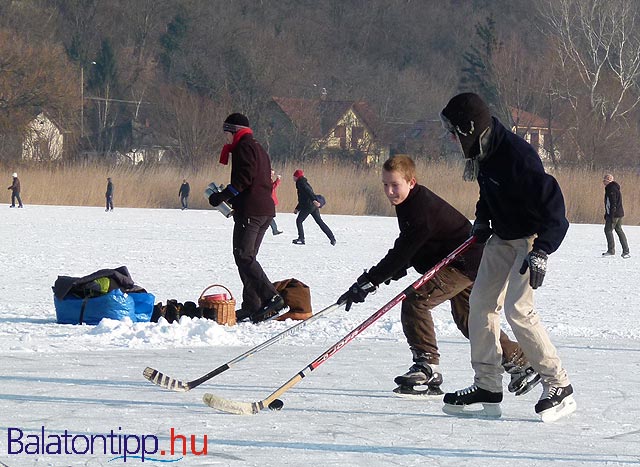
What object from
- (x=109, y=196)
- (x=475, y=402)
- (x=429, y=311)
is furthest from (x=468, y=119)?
(x=109, y=196)

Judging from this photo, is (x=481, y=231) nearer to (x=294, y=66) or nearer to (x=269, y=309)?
(x=269, y=309)

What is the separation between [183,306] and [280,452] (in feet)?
13.5

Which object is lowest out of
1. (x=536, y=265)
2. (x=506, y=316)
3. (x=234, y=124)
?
(x=506, y=316)

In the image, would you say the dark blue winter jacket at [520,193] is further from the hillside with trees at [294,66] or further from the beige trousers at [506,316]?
the hillside with trees at [294,66]

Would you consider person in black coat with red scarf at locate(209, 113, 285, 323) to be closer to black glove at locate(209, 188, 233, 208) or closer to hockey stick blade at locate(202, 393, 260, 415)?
black glove at locate(209, 188, 233, 208)

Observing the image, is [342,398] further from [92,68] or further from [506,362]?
[92,68]

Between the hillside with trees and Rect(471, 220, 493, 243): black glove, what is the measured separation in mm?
40333

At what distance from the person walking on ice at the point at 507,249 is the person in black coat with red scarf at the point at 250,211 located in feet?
11.0

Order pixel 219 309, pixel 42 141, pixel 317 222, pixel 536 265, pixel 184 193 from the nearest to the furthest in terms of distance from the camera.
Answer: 1. pixel 536 265
2. pixel 219 309
3. pixel 317 222
4. pixel 184 193
5. pixel 42 141

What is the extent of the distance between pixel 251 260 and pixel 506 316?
141 inches

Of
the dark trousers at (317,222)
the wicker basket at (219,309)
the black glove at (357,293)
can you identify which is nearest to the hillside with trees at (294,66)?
the dark trousers at (317,222)

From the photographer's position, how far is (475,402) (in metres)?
5.13

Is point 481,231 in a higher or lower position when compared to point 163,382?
higher

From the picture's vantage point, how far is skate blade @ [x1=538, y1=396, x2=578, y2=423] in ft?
16.3
